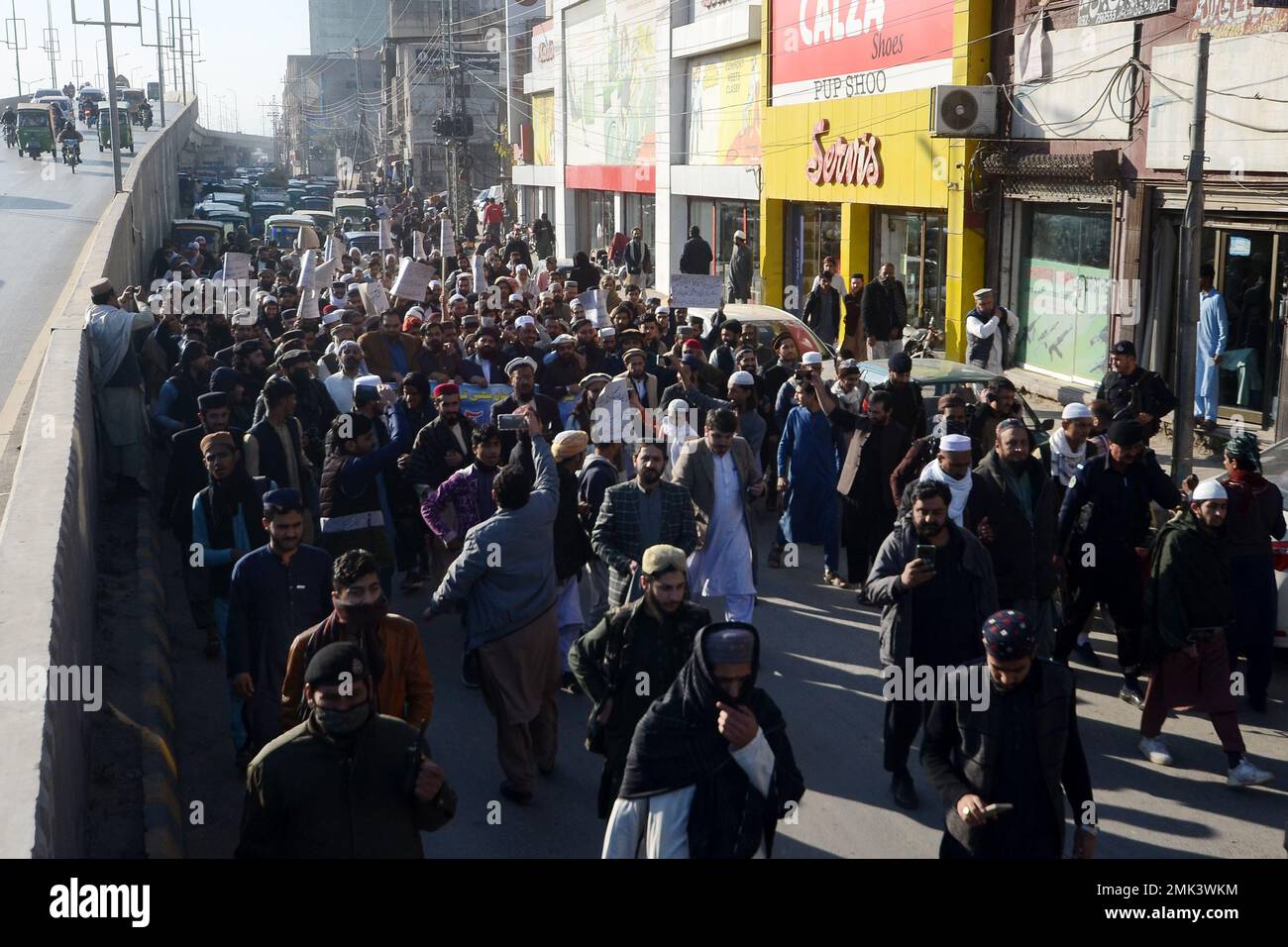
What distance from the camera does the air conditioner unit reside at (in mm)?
20188

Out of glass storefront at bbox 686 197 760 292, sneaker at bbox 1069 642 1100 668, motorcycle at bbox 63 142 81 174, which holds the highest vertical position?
motorcycle at bbox 63 142 81 174

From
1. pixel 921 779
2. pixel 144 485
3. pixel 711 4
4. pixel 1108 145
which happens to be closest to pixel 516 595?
pixel 921 779

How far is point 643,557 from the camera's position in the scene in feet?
21.7

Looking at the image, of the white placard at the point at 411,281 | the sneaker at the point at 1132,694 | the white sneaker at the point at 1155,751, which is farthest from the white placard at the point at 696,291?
the white sneaker at the point at 1155,751

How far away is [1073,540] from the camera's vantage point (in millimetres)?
8680

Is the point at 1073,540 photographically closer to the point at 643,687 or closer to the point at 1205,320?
the point at 643,687

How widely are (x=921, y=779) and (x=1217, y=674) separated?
1.62 m

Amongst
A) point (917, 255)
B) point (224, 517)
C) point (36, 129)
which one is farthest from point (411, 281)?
point (36, 129)

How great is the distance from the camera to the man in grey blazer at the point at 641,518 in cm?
780

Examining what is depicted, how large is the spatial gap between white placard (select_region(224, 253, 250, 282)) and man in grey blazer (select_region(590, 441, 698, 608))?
11886 millimetres

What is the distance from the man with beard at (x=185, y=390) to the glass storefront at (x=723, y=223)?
66.6ft

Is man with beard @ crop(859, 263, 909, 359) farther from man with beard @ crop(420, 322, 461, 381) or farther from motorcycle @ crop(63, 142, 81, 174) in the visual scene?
motorcycle @ crop(63, 142, 81, 174)

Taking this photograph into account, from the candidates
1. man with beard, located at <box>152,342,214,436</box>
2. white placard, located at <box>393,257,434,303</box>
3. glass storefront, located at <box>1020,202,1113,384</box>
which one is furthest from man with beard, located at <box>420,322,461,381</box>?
glass storefront, located at <box>1020,202,1113,384</box>
